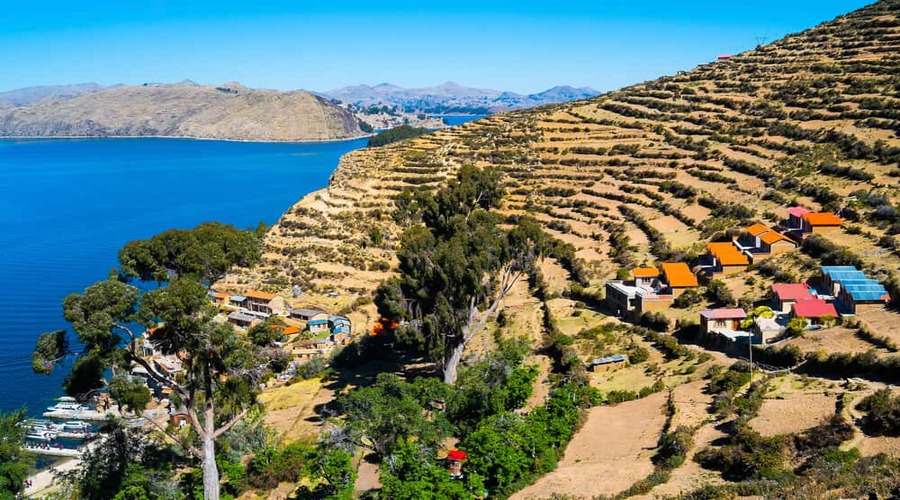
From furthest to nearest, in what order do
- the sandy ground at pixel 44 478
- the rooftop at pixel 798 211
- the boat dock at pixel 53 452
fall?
the rooftop at pixel 798 211, the boat dock at pixel 53 452, the sandy ground at pixel 44 478

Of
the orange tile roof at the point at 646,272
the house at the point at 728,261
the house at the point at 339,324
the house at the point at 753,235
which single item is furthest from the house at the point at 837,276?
the house at the point at 339,324

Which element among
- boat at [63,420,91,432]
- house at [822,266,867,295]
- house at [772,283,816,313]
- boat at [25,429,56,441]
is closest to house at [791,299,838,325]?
house at [772,283,816,313]

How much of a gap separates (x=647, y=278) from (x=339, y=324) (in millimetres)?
15830

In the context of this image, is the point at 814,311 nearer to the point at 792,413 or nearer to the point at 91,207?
the point at 792,413

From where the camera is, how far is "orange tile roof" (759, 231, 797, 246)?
3158 cm

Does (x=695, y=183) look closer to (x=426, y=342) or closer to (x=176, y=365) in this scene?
(x=426, y=342)

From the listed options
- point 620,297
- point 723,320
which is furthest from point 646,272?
point 723,320

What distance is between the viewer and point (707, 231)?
120 ft

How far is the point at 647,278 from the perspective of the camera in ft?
103

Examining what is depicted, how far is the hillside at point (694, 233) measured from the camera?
58.4 feet

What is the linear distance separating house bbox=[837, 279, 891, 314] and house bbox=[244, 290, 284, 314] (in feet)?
93.5

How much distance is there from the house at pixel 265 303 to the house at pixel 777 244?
25.5 metres

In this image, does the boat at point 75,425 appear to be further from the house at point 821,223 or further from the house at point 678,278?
the house at point 821,223

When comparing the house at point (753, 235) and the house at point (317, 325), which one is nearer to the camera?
the house at point (753, 235)
